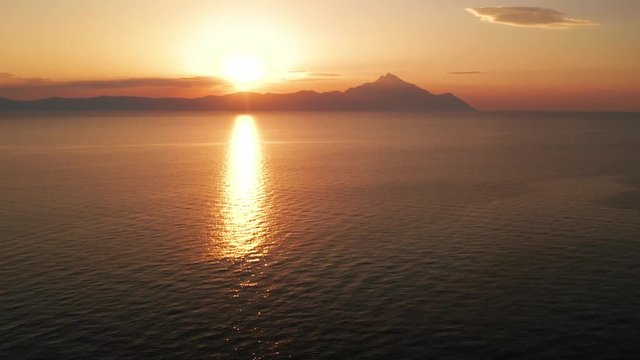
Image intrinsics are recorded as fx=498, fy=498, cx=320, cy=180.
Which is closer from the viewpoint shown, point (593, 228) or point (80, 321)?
point (80, 321)

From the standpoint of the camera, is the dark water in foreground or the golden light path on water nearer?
the dark water in foreground

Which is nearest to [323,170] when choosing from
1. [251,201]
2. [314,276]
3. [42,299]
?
[251,201]

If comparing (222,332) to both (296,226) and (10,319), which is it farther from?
(296,226)

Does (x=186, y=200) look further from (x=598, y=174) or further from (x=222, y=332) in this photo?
(x=598, y=174)

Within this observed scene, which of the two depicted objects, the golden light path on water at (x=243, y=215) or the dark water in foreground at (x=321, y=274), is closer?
the dark water in foreground at (x=321, y=274)

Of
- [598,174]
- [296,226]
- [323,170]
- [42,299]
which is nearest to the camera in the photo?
[42,299]

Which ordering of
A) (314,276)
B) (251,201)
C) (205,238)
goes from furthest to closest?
1. (251,201)
2. (205,238)
3. (314,276)

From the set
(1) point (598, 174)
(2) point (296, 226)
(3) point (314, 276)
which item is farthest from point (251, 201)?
(1) point (598, 174)

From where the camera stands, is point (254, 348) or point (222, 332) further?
point (222, 332)

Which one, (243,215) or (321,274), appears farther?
(243,215)
